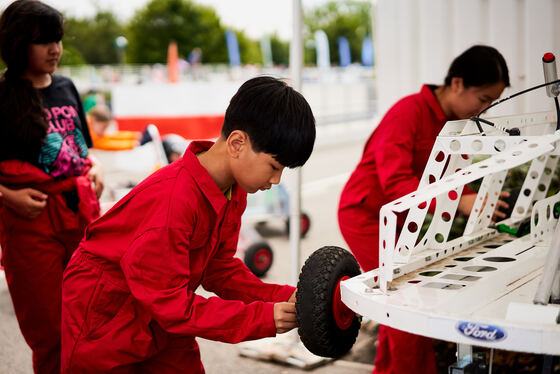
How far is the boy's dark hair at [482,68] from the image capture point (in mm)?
2900

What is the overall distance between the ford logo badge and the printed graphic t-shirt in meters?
2.06

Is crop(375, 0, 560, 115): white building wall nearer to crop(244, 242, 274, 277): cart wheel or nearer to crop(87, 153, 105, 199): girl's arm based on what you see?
crop(244, 242, 274, 277): cart wheel

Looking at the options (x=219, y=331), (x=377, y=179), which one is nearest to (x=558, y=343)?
(x=219, y=331)

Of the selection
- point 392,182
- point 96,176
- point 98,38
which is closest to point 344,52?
point 98,38

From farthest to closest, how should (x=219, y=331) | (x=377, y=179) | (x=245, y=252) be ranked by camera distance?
(x=245, y=252) < (x=377, y=179) < (x=219, y=331)

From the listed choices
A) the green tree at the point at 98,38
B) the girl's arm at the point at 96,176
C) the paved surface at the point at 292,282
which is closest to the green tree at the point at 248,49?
the green tree at the point at 98,38

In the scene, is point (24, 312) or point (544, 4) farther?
point (544, 4)

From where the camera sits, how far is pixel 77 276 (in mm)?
2119

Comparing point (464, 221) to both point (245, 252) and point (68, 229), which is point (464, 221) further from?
point (245, 252)

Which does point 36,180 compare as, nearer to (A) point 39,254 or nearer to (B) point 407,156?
(A) point 39,254

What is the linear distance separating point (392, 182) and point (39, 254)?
1.58m

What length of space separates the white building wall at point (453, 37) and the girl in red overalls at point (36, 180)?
256 cm

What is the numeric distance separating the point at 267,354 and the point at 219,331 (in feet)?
7.38

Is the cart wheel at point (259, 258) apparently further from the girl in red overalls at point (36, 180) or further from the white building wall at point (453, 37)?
the girl in red overalls at point (36, 180)
